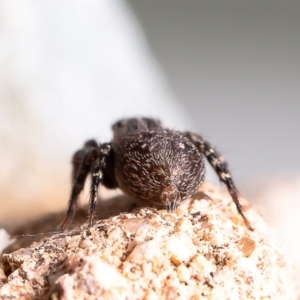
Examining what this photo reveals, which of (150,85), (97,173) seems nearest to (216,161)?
(97,173)

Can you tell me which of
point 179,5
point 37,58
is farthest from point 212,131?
point 37,58

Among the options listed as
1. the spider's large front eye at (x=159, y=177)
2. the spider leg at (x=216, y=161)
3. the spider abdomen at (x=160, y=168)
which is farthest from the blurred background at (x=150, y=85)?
the spider's large front eye at (x=159, y=177)

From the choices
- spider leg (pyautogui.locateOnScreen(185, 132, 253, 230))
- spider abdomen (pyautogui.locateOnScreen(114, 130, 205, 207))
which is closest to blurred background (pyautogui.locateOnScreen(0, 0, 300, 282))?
spider leg (pyautogui.locateOnScreen(185, 132, 253, 230))

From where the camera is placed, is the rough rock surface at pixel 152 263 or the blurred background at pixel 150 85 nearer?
the rough rock surface at pixel 152 263

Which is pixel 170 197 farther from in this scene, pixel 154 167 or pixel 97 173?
pixel 97 173

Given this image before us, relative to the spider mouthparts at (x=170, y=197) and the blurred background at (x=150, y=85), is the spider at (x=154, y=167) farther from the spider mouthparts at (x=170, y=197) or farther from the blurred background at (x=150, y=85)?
the blurred background at (x=150, y=85)

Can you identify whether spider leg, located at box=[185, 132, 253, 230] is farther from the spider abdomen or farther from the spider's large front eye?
the spider's large front eye
